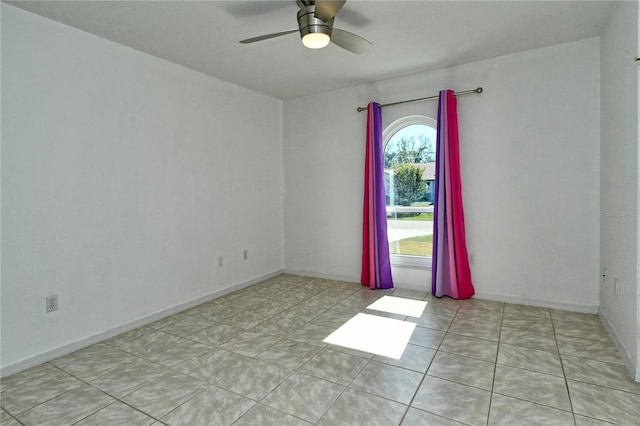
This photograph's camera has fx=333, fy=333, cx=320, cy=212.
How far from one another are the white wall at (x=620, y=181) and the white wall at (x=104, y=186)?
11.7 ft

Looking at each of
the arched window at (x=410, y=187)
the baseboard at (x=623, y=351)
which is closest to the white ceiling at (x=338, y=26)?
the arched window at (x=410, y=187)

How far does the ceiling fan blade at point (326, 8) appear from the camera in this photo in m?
1.88

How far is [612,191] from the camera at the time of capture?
2.56 meters

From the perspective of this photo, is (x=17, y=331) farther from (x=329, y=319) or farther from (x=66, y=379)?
(x=329, y=319)

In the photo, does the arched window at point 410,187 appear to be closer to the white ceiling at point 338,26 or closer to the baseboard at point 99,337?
the white ceiling at point 338,26

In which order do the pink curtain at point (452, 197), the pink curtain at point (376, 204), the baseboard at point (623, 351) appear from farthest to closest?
the pink curtain at point (376, 204), the pink curtain at point (452, 197), the baseboard at point (623, 351)

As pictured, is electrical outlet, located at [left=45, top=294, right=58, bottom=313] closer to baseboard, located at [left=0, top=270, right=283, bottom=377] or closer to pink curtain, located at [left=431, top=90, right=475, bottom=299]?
baseboard, located at [left=0, top=270, right=283, bottom=377]

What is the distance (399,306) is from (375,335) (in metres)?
0.74

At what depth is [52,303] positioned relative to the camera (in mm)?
2445

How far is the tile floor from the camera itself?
1752 mm

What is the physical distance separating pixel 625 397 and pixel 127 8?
394 cm

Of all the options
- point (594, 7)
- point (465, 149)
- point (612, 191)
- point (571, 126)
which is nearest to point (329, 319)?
point (465, 149)

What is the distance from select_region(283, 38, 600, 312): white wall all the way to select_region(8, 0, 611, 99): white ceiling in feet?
0.76

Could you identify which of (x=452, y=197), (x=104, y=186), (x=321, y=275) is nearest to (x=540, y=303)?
(x=452, y=197)
